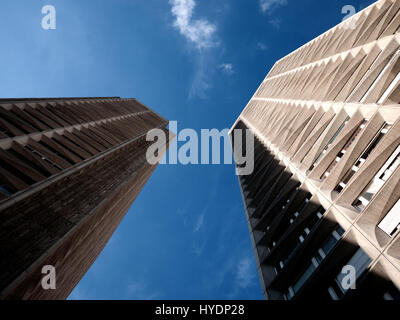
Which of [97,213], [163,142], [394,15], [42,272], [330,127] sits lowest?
[42,272]

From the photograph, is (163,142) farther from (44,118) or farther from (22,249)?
(22,249)

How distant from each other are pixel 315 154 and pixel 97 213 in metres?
15.6

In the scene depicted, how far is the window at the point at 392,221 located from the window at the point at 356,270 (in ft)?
4.22

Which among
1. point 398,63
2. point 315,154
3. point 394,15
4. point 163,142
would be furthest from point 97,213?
point 163,142

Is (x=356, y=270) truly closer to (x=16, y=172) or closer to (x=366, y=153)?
(x=366, y=153)

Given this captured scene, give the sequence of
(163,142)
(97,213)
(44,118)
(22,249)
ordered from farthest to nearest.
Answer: (163,142) → (44,118) → (97,213) → (22,249)

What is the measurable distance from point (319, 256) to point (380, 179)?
497 cm

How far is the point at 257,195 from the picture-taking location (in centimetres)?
2498

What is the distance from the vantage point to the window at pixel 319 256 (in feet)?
35.9

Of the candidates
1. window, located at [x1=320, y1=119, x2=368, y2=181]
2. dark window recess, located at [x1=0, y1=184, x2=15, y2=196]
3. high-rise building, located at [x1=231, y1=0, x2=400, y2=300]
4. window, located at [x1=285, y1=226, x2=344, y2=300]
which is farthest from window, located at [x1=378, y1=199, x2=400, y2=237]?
dark window recess, located at [x1=0, y1=184, x2=15, y2=196]

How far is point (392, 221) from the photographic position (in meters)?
8.33

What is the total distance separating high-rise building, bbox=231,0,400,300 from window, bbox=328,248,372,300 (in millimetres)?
39

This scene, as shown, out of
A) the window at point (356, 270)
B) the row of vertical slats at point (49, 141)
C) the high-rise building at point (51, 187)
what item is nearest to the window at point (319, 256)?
the window at point (356, 270)
